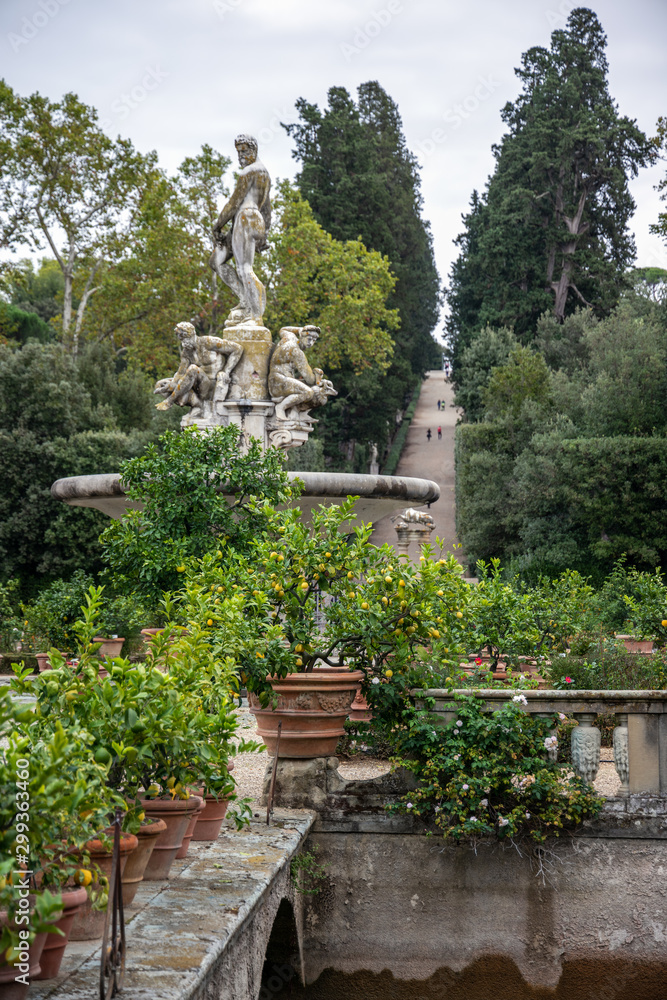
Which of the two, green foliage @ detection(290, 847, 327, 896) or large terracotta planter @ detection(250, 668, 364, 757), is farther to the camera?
large terracotta planter @ detection(250, 668, 364, 757)

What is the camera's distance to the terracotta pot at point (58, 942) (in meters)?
2.88

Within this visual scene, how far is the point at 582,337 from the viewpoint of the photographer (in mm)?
33812

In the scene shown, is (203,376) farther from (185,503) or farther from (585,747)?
(585,747)

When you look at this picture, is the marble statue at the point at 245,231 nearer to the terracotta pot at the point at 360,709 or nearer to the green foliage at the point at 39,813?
the terracotta pot at the point at 360,709

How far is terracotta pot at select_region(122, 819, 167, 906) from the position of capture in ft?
11.6

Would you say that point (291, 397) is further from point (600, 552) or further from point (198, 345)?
point (600, 552)

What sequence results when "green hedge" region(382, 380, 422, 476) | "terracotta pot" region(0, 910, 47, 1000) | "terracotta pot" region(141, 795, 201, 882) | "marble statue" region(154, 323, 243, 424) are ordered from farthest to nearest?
"green hedge" region(382, 380, 422, 476)
"marble statue" region(154, 323, 243, 424)
"terracotta pot" region(141, 795, 201, 882)
"terracotta pot" region(0, 910, 47, 1000)

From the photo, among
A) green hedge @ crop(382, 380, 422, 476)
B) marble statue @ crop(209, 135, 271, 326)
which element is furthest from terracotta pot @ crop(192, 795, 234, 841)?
green hedge @ crop(382, 380, 422, 476)

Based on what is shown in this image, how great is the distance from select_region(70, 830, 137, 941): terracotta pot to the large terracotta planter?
84.0 inches

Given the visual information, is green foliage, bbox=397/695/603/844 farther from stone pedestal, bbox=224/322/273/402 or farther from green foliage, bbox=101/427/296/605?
stone pedestal, bbox=224/322/273/402

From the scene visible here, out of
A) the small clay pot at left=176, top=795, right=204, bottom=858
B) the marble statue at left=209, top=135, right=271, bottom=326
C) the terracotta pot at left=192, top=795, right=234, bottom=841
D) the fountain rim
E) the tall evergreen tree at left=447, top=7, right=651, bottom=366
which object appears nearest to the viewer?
the small clay pot at left=176, top=795, right=204, bottom=858

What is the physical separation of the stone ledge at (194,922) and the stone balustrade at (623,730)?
1402mm

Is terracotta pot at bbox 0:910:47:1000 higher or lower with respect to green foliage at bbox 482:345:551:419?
lower

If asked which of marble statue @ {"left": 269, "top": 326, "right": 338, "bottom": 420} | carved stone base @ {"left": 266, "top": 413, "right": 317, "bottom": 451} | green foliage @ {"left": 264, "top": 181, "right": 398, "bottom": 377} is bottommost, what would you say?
carved stone base @ {"left": 266, "top": 413, "right": 317, "bottom": 451}
